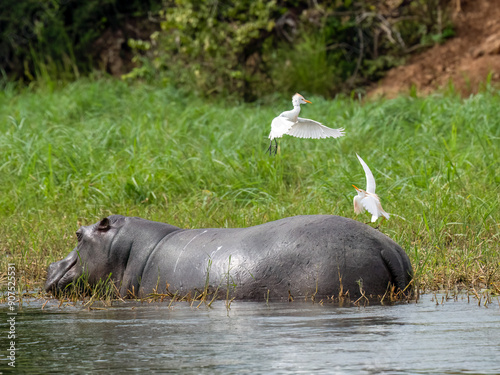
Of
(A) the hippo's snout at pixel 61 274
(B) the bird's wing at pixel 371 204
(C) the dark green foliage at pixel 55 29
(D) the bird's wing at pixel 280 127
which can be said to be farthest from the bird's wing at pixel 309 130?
(C) the dark green foliage at pixel 55 29

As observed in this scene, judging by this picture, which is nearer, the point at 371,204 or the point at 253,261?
the point at 253,261

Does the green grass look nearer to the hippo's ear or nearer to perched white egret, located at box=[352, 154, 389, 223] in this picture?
perched white egret, located at box=[352, 154, 389, 223]

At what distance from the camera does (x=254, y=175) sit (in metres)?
8.00

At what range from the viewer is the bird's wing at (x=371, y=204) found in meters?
4.76

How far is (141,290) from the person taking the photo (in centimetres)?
505

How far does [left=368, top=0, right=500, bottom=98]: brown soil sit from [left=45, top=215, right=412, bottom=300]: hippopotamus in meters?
7.79

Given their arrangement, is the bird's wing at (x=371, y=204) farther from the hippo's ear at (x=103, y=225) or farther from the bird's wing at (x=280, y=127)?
the hippo's ear at (x=103, y=225)

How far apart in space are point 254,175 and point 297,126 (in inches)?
127

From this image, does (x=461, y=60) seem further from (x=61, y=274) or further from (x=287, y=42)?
(x=61, y=274)

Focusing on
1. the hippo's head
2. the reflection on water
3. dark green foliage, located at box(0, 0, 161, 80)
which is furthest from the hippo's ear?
dark green foliage, located at box(0, 0, 161, 80)

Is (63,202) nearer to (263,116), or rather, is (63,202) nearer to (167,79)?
(263,116)

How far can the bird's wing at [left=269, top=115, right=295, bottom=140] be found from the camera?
430 cm

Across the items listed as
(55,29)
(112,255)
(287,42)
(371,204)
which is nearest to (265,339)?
(371,204)

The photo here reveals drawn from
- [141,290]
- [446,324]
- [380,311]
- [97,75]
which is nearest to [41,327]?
[141,290]
